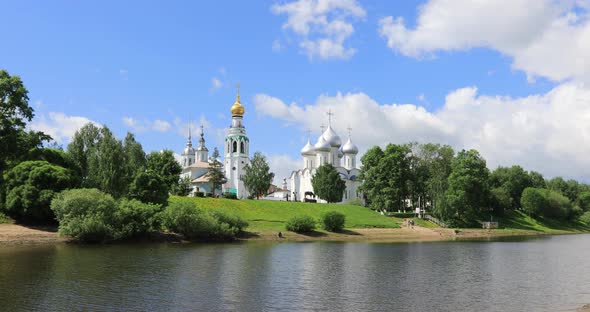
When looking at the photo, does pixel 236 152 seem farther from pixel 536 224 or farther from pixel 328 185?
pixel 536 224

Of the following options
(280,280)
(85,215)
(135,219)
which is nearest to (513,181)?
(135,219)

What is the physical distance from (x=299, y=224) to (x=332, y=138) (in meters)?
48.3

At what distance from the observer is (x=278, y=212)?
246 ft

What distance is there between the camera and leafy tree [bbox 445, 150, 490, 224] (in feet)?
261

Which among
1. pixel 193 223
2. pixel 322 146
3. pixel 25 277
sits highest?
pixel 322 146

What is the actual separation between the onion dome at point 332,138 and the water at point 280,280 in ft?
209

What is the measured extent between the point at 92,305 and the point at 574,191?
120 meters

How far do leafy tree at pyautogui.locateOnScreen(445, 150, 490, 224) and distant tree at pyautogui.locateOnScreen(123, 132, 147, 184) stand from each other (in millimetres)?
44183

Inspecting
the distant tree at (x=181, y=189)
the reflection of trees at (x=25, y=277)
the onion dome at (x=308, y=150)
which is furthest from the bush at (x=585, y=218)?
the reflection of trees at (x=25, y=277)

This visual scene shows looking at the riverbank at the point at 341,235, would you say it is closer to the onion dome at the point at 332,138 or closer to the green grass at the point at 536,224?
the green grass at the point at 536,224

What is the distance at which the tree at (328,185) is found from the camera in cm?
9256

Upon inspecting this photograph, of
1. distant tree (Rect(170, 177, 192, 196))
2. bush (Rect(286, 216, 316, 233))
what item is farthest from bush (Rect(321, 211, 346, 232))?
distant tree (Rect(170, 177, 192, 196))

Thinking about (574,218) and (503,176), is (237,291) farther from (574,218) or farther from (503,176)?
(574,218)

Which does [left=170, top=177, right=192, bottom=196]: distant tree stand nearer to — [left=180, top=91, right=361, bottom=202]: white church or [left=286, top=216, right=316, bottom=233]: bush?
[left=180, top=91, right=361, bottom=202]: white church
